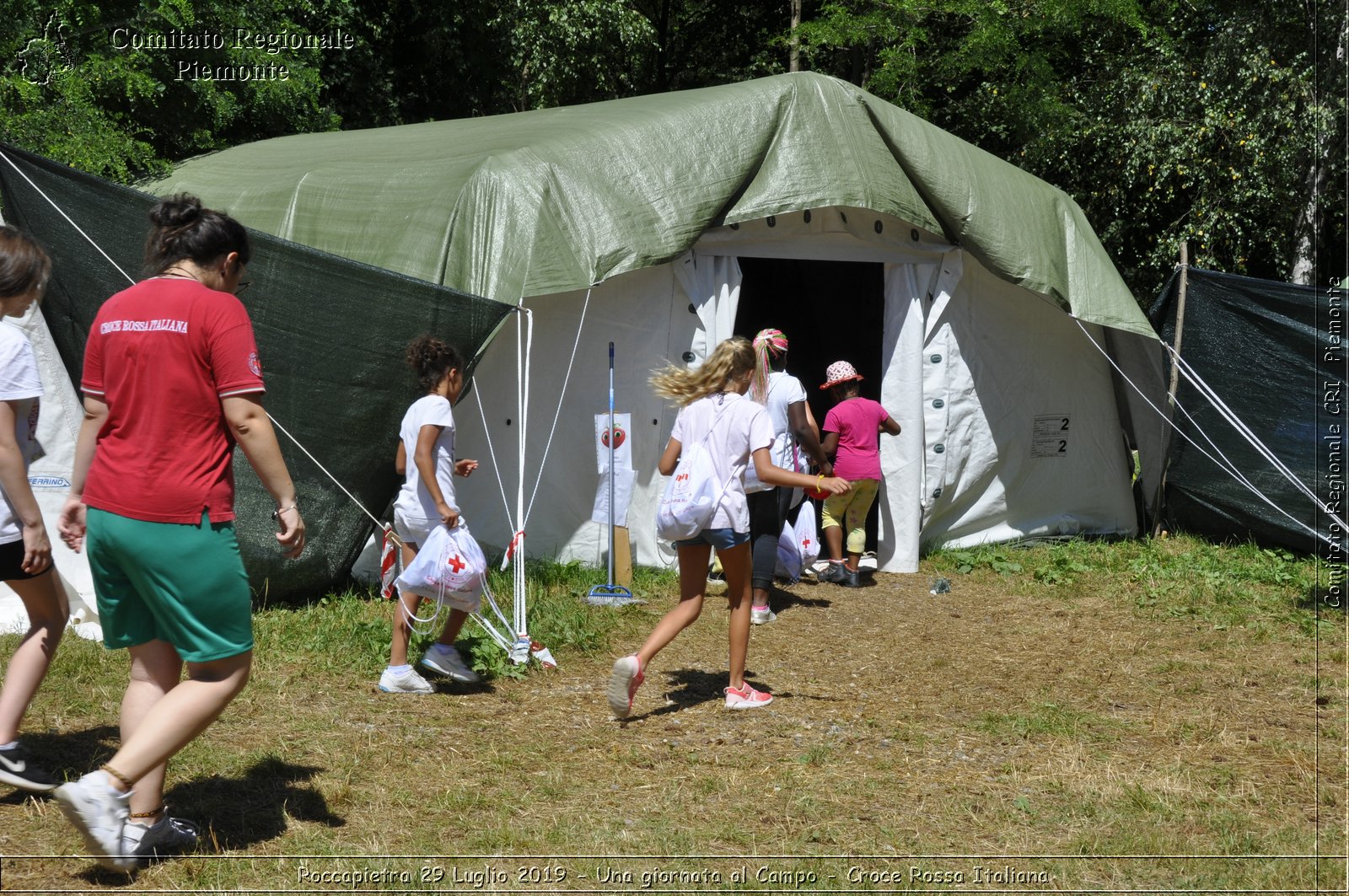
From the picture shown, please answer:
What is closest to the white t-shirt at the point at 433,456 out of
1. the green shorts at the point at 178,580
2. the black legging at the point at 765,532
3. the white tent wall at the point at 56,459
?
the white tent wall at the point at 56,459

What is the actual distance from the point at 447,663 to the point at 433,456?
1.04 meters

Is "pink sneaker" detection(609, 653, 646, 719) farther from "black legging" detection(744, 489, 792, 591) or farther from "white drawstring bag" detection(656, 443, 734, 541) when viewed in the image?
"black legging" detection(744, 489, 792, 591)

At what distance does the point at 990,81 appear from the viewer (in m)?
19.4

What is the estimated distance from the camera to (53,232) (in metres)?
6.23

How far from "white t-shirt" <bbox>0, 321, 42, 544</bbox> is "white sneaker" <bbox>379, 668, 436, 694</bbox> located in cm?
199

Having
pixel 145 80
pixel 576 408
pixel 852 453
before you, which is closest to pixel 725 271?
pixel 576 408

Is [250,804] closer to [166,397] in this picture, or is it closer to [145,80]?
[166,397]

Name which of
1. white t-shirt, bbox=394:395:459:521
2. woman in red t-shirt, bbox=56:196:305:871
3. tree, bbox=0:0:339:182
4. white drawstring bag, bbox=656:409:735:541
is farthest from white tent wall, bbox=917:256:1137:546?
tree, bbox=0:0:339:182

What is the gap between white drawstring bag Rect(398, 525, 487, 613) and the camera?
5.37 m

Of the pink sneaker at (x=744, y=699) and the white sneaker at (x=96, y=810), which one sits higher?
the white sneaker at (x=96, y=810)

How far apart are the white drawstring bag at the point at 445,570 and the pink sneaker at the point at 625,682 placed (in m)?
0.81

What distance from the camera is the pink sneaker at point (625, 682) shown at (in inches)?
201

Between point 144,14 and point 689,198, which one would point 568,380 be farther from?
point 144,14

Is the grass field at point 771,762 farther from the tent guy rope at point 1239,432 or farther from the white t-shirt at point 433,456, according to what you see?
the tent guy rope at point 1239,432
